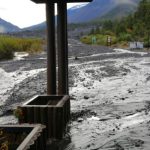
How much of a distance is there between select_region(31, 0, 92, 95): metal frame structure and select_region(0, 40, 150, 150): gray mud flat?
146 cm

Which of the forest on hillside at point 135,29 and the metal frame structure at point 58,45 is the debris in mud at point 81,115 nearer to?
the metal frame structure at point 58,45

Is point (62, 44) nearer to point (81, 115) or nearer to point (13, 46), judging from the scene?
point (81, 115)

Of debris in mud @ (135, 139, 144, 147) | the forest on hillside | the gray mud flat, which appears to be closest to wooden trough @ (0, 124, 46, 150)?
the gray mud flat

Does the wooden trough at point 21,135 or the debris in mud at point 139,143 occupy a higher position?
the wooden trough at point 21,135

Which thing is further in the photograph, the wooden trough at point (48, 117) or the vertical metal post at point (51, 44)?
the vertical metal post at point (51, 44)

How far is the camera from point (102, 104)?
22375 mm

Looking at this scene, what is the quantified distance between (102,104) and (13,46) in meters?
48.1

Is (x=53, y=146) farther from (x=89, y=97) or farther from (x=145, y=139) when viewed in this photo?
(x=89, y=97)

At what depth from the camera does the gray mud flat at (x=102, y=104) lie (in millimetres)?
15039

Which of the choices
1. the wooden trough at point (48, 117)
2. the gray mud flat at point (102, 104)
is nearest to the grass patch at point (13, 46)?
the gray mud flat at point (102, 104)

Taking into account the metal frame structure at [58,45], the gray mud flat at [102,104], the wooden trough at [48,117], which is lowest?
the gray mud flat at [102,104]

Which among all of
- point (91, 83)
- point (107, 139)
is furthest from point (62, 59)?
point (91, 83)

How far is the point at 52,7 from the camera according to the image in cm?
1823

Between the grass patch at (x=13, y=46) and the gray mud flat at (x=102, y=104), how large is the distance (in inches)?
886
